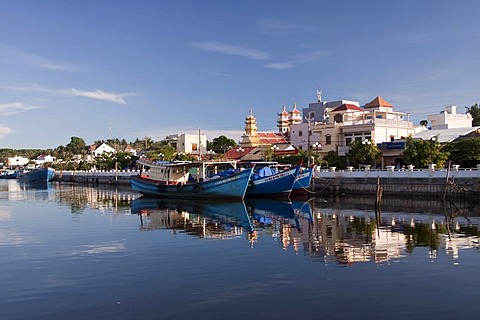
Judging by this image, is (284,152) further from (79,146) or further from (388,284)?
(79,146)

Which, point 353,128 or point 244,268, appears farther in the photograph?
point 353,128

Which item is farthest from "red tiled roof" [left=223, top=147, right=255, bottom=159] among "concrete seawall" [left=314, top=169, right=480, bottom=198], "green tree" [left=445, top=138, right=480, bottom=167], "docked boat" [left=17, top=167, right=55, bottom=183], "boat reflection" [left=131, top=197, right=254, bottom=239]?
"docked boat" [left=17, top=167, right=55, bottom=183]

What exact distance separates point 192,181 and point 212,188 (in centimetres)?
561

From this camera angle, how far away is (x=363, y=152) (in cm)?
4766

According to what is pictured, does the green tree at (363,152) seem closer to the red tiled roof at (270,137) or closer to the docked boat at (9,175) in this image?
the red tiled roof at (270,137)

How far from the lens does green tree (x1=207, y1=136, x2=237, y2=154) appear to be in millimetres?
102688

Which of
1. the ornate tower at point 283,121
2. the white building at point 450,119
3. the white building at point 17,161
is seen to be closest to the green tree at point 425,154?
the white building at point 450,119

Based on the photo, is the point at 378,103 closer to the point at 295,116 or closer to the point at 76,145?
the point at 295,116

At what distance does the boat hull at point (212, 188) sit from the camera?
3791cm

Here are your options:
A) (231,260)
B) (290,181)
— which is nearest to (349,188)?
(290,181)

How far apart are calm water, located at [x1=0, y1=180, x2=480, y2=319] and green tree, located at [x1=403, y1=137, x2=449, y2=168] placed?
1439 cm

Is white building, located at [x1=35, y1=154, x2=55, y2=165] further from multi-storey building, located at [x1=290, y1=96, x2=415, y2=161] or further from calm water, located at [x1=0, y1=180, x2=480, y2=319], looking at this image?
calm water, located at [x1=0, y1=180, x2=480, y2=319]

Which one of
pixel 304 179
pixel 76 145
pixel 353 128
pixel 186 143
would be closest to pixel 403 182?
pixel 304 179

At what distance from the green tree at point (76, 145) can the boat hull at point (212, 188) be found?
10940cm
